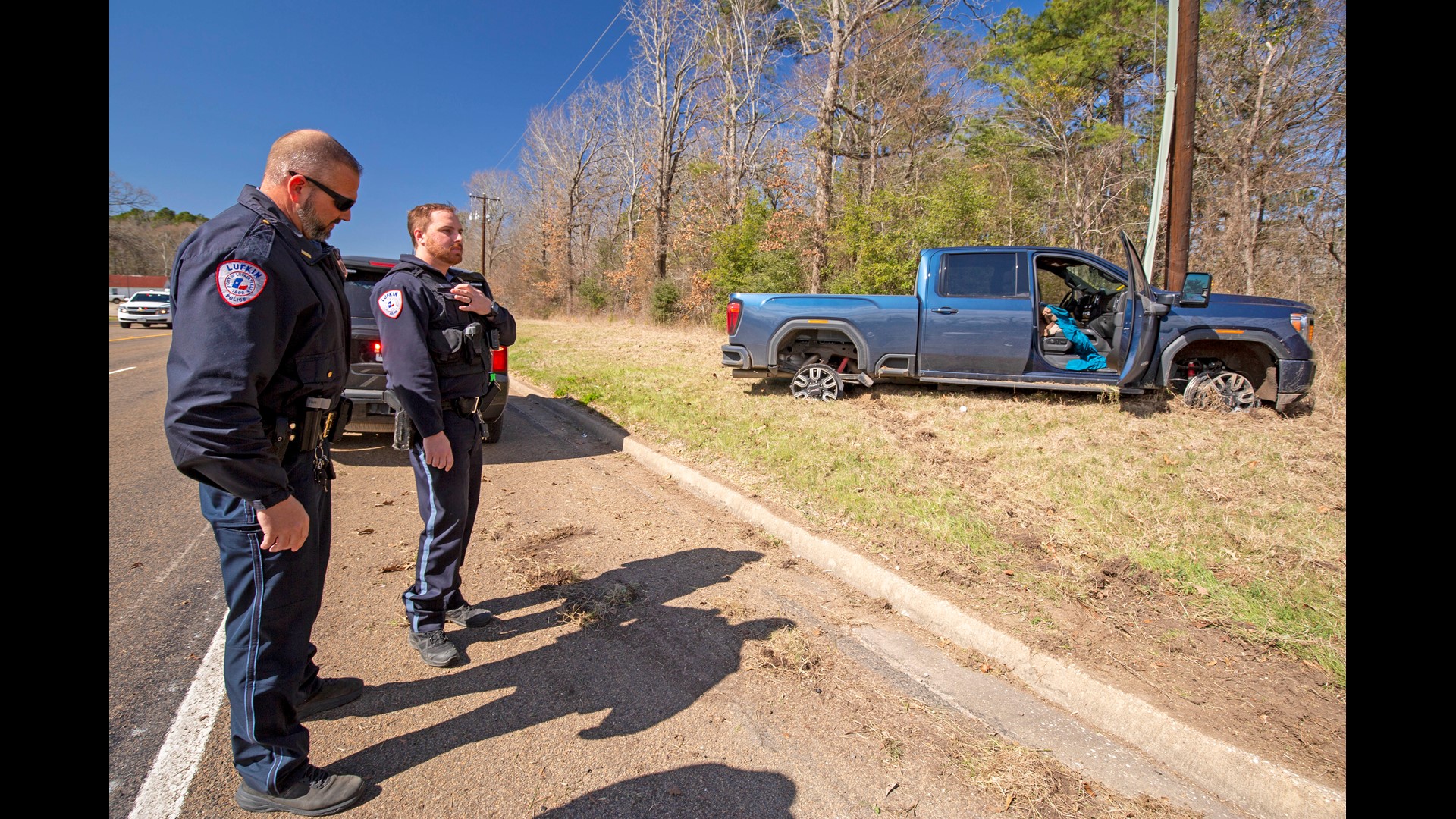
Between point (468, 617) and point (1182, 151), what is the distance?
34.5 feet

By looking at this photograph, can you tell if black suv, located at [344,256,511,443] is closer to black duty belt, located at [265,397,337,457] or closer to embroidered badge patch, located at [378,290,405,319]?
embroidered badge patch, located at [378,290,405,319]

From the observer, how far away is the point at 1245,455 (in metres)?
5.69

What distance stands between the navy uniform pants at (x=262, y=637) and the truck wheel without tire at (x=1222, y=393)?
334 inches

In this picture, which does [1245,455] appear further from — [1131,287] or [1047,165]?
[1047,165]

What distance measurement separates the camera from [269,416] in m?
2.05

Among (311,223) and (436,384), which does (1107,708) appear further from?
(311,223)

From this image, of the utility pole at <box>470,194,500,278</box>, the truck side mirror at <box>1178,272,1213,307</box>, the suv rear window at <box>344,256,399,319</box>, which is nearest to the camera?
the suv rear window at <box>344,256,399,319</box>

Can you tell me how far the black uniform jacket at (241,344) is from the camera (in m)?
1.79

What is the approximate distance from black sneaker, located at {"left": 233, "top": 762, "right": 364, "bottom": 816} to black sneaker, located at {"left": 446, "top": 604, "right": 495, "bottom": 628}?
1.16m

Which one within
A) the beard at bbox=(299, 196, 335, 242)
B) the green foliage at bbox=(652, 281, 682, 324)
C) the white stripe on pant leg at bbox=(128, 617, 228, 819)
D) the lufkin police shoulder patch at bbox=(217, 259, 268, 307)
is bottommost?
the white stripe on pant leg at bbox=(128, 617, 228, 819)

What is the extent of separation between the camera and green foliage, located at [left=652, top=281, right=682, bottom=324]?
28062 millimetres

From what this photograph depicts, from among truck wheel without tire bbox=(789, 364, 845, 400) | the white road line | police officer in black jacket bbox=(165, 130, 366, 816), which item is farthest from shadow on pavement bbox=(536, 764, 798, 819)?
truck wheel without tire bbox=(789, 364, 845, 400)
